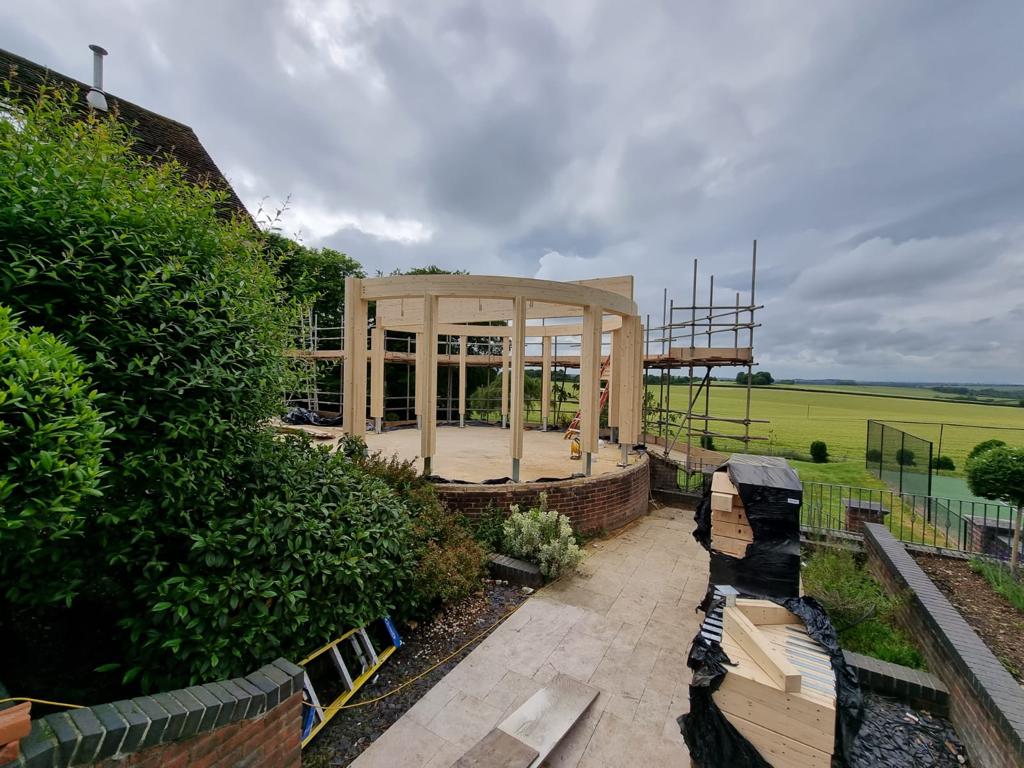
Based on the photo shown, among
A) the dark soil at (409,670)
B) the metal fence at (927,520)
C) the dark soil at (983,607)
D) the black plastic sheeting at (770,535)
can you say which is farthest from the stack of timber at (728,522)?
the metal fence at (927,520)

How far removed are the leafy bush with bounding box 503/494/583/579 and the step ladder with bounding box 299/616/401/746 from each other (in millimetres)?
1978

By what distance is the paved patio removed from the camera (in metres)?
2.77

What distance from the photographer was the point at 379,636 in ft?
12.6

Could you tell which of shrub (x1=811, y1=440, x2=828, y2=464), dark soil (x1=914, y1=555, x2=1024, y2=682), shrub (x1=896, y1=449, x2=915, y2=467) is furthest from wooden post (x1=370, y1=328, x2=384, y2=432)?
shrub (x1=811, y1=440, x2=828, y2=464)

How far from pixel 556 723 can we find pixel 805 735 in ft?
4.99


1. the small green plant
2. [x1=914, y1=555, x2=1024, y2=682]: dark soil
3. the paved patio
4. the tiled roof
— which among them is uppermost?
the tiled roof

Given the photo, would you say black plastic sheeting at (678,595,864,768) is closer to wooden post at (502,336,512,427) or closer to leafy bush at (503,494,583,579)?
leafy bush at (503,494,583,579)

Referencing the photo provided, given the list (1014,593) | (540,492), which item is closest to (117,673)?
(540,492)

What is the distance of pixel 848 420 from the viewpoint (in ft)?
90.3

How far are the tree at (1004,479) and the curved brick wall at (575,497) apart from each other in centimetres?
445

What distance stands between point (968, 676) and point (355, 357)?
7.35 meters

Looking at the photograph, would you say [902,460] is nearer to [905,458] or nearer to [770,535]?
[905,458]

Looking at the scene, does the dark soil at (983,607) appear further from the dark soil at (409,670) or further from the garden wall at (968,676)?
the dark soil at (409,670)

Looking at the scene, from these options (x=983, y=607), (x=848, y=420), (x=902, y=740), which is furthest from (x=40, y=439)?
(x=848, y=420)
